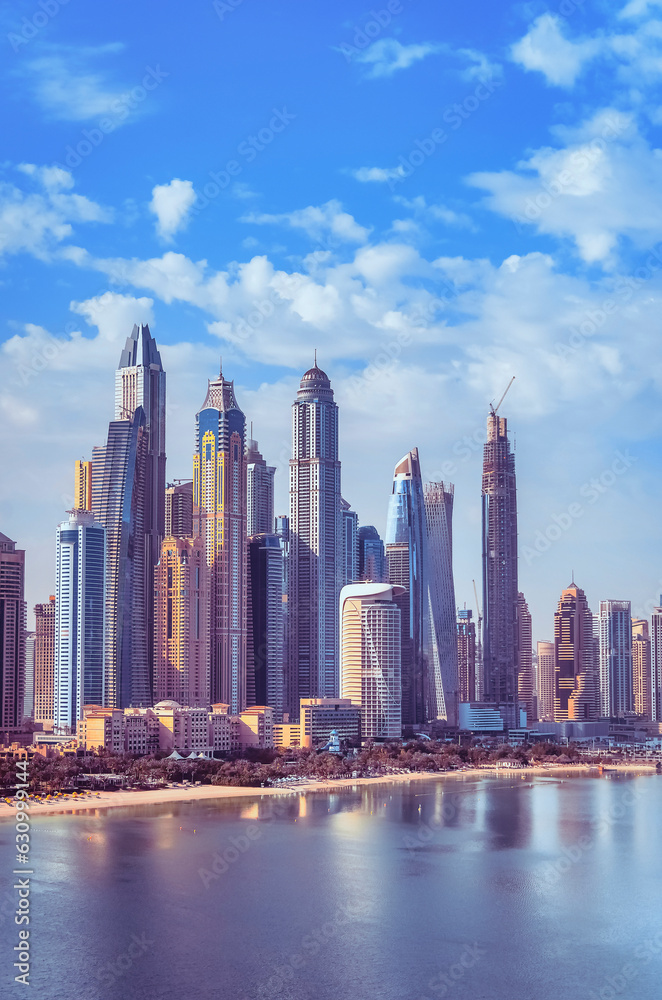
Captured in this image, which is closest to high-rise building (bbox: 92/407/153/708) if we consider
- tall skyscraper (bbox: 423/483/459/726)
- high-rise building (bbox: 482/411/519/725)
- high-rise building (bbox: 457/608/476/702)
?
tall skyscraper (bbox: 423/483/459/726)

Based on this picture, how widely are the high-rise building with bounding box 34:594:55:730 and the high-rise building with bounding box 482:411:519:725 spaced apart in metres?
72.0

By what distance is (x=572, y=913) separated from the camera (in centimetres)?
4362

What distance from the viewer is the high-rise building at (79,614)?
11519 cm

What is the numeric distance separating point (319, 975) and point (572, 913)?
488 inches

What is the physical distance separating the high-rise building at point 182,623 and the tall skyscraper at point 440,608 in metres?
46.1

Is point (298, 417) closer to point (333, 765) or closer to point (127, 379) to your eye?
point (127, 379)

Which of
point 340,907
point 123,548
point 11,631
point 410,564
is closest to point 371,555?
point 410,564

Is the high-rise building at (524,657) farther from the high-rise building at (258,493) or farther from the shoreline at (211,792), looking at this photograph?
the shoreline at (211,792)

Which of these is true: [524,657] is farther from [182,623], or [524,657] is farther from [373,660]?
[182,623]

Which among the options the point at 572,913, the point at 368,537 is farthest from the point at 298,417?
the point at 572,913

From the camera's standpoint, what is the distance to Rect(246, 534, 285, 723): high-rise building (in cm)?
13438

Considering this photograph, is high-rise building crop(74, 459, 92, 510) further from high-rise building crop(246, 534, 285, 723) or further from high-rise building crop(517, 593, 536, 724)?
high-rise building crop(517, 593, 536, 724)

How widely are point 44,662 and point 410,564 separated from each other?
5444 centimetres

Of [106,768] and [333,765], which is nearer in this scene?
[106,768]
